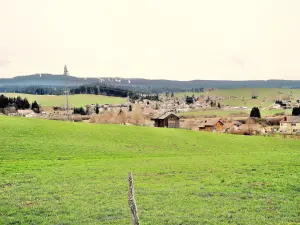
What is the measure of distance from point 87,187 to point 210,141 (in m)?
43.4

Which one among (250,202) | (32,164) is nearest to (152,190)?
(250,202)

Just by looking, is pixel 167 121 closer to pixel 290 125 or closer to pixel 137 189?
Answer: pixel 290 125

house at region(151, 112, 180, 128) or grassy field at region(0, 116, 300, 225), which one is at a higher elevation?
grassy field at region(0, 116, 300, 225)

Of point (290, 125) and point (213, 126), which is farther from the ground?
point (290, 125)

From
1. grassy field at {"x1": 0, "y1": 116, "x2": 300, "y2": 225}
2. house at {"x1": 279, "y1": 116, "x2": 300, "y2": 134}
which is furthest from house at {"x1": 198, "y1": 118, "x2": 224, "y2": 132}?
grassy field at {"x1": 0, "y1": 116, "x2": 300, "y2": 225}

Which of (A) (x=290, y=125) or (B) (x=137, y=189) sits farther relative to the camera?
(A) (x=290, y=125)

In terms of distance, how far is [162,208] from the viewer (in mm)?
18578

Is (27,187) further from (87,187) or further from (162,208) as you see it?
(162,208)

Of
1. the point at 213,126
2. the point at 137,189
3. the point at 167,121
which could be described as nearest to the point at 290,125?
the point at 213,126

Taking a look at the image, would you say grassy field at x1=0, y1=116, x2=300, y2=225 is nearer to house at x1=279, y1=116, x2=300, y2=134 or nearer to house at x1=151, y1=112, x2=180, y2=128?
house at x1=151, y1=112, x2=180, y2=128

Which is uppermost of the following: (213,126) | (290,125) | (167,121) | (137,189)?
(137,189)

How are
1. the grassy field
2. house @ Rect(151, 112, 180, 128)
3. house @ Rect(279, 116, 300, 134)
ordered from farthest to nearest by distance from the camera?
house @ Rect(279, 116, 300, 134)
house @ Rect(151, 112, 180, 128)
the grassy field

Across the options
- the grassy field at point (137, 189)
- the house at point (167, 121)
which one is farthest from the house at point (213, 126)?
the grassy field at point (137, 189)

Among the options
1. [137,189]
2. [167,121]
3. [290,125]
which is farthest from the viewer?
[290,125]
